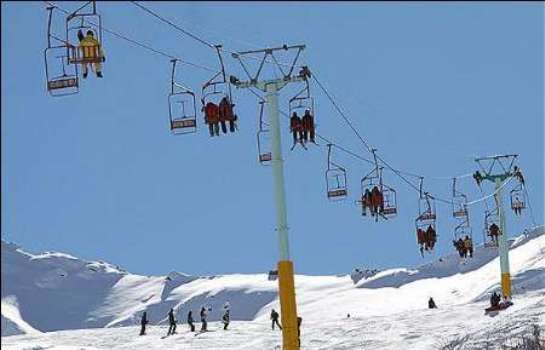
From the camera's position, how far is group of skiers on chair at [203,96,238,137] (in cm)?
2616

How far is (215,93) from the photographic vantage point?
86.3 ft

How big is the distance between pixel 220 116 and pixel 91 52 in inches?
244

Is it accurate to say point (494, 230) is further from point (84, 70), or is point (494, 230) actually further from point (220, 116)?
point (84, 70)

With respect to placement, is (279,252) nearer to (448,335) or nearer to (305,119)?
(305,119)

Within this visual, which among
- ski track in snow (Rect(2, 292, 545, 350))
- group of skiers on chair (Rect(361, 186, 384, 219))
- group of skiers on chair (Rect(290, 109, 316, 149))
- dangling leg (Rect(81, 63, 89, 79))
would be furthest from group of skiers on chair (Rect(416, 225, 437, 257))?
dangling leg (Rect(81, 63, 89, 79))

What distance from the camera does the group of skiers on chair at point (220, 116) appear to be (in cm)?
2616

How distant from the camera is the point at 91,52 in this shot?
20.5 metres

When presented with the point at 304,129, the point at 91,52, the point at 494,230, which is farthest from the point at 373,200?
the point at 494,230

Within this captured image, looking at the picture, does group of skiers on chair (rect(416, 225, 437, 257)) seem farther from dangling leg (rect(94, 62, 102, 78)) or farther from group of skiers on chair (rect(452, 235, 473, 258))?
dangling leg (rect(94, 62, 102, 78))

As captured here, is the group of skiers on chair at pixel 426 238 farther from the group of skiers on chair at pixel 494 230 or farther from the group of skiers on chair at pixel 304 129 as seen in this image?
the group of skiers on chair at pixel 304 129

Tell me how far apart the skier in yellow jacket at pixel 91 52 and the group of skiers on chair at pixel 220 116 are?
5.97 meters

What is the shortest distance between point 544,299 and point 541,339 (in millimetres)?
9771

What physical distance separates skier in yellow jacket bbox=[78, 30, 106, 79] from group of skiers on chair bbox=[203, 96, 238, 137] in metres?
5.97

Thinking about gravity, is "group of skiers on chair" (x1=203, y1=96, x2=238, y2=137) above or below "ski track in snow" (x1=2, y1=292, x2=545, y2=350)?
above
